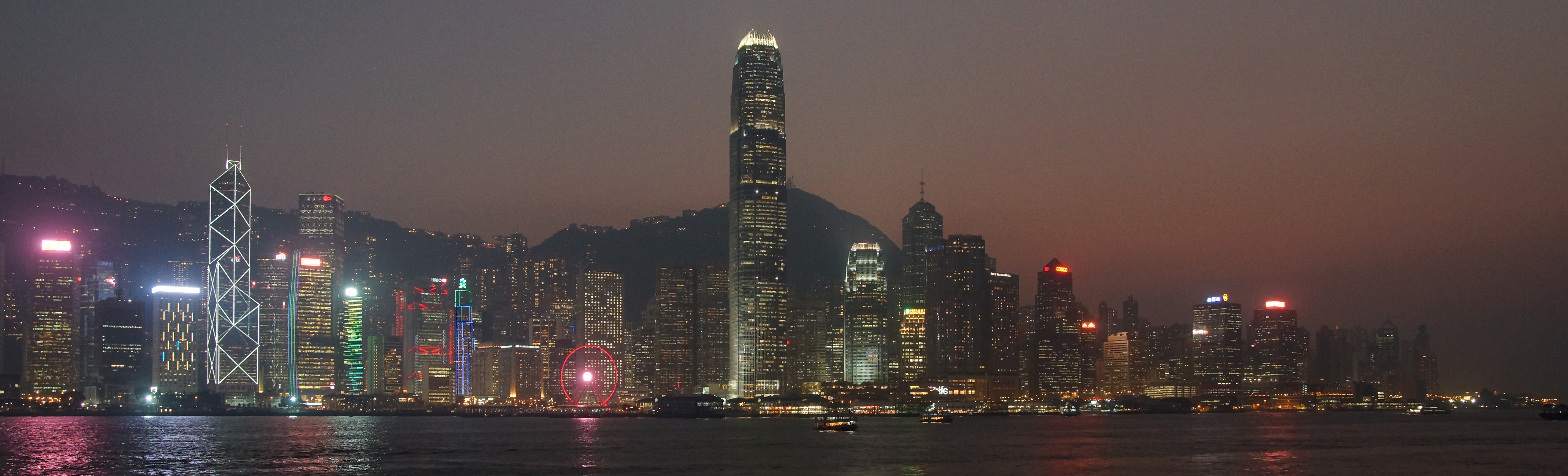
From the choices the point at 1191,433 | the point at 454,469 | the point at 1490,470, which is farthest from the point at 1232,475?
the point at 1191,433

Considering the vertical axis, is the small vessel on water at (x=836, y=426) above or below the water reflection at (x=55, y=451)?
below

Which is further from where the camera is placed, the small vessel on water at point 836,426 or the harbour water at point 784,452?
the small vessel on water at point 836,426

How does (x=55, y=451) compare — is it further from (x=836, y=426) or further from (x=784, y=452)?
(x=836, y=426)

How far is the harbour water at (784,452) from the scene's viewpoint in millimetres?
99938

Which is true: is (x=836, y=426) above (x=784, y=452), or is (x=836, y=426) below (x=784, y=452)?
below

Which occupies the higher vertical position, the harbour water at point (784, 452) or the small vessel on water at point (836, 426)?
the harbour water at point (784, 452)

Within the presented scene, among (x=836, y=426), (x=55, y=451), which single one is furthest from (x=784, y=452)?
(x=55, y=451)

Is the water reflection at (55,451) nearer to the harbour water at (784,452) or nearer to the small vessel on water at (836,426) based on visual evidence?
the harbour water at (784,452)

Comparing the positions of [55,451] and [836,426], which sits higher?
[55,451]

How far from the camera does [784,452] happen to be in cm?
12294

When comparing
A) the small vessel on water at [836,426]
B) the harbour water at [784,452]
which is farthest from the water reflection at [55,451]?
the small vessel on water at [836,426]

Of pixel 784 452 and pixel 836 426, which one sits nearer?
pixel 784 452

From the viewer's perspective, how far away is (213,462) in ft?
357

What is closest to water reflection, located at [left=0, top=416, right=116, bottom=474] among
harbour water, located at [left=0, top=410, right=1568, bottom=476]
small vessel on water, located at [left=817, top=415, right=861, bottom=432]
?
harbour water, located at [left=0, top=410, right=1568, bottom=476]
